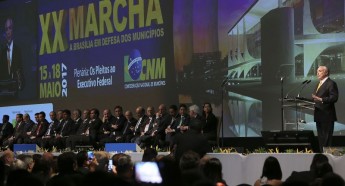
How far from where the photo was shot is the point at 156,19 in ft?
48.6

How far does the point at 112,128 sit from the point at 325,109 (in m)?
5.58

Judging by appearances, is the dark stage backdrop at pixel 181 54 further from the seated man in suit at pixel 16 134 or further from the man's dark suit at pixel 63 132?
the man's dark suit at pixel 63 132

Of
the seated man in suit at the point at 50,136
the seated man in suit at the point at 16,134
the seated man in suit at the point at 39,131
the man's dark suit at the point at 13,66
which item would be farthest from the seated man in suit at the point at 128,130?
the man's dark suit at the point at 13,66

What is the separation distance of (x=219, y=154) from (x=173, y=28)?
20.1 ft

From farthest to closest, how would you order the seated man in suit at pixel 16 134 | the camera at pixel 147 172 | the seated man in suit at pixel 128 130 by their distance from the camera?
1. the seated man in suit at pixel 16 134
2. the seated man in suit at pixel 128 130
3. the camera at pixel 147 172

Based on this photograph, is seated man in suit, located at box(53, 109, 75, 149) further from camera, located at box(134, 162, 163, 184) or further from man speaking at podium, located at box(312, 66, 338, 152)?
camera, located at box(134, 162, 163, 184)

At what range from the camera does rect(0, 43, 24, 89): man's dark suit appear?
1877 centimetres

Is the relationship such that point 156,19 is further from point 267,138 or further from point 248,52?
point 267,138

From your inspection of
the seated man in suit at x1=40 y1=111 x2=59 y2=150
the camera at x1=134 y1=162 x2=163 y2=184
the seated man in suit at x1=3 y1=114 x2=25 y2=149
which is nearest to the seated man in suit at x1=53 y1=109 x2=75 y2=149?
the seated man in suit at x1=40 y1=111 x2=59 y2=150

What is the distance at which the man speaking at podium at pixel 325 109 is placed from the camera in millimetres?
9148

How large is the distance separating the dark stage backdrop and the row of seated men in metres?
1.01

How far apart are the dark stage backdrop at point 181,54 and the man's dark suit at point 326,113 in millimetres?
1174

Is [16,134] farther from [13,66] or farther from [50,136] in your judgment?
[13,66]

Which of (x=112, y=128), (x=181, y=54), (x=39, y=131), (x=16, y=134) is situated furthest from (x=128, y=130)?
(x=16, y=134)
